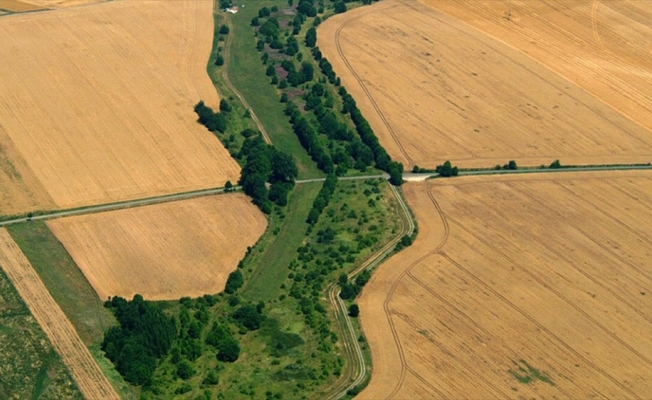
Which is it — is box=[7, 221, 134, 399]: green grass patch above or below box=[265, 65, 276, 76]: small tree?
below

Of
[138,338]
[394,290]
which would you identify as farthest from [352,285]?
[138,338]

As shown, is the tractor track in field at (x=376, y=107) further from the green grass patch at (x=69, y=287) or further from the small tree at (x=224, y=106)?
the green grass patch at (x=69, y=287)

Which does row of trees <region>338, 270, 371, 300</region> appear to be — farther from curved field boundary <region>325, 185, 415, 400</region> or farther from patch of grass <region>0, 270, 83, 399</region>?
patch of grass <region>0, 270, 83, 399</region>

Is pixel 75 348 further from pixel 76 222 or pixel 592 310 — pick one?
pixel 592 310

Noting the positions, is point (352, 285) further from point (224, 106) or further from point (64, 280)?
point (224, 106)

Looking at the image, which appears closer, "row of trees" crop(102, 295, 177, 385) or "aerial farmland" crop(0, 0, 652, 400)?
"row of trees" crop(102, 295, 177, 385)


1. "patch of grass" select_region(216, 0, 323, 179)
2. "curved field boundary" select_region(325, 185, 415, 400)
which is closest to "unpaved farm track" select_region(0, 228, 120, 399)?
"curved field boundary" select_region(325, 185, 415, 400)

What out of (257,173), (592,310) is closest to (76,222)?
(257,173)
